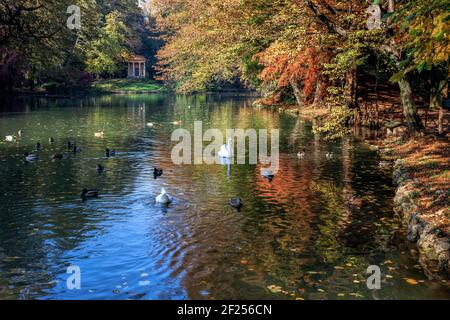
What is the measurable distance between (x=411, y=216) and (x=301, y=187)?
5838 mm

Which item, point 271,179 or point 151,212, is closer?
point 151,212

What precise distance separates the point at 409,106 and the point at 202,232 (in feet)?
51.0

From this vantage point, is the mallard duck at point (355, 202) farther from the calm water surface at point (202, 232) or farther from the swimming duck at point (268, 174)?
the swimming duck at point (268, 174)

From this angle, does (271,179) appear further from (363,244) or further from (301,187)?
(363,244)

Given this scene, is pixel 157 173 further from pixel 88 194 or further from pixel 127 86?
pixel 127 86

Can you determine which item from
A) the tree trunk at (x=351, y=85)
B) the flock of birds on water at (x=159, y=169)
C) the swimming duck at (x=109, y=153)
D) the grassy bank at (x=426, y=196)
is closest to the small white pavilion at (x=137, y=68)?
the flock of birds on water at (x=159, y=169)

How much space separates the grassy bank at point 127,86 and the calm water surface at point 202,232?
8614 centimetres

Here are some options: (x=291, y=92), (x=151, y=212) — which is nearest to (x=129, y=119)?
(x=291, y=92)

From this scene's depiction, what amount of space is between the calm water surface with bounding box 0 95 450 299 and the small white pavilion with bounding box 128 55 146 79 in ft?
347

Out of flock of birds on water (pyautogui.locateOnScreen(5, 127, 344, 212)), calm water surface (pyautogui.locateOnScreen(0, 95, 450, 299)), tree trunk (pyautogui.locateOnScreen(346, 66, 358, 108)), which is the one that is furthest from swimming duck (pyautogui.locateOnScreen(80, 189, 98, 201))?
tree trunk (pyautogui.locateOnScreen(346, 66, 358, 108))

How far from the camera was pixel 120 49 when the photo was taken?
10931cm

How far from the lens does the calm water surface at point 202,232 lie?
10.8 m

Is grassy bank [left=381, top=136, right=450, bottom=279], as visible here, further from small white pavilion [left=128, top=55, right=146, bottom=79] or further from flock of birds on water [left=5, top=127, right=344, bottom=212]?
small white pavilion [left=128, top=55, right=146, bottom=79]

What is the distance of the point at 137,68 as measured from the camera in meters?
131
